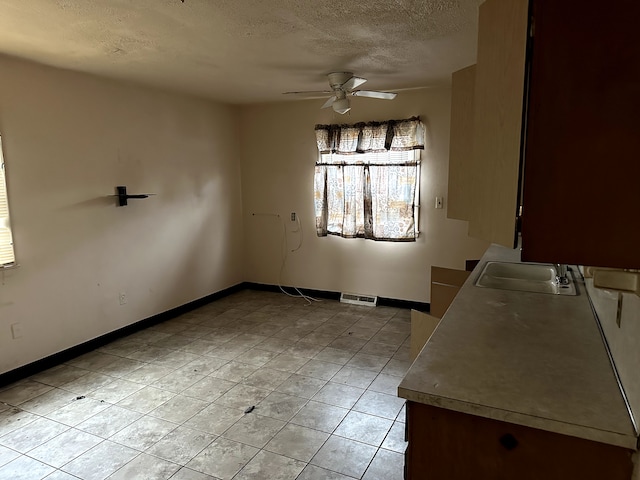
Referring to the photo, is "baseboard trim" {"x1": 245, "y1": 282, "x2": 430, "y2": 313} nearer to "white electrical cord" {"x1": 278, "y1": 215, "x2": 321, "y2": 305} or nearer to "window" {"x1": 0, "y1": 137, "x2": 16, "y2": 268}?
"white electrical cord" {"x1": 278, "y1": 215, "x2": 321, "y2": 305}

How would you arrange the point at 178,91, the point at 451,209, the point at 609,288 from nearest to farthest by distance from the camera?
the point at 609,288 → the point at 451,209 → the point at 178,91

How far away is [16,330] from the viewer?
10.2 ft

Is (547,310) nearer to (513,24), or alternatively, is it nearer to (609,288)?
(609,288)

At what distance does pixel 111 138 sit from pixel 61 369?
2.03 metres

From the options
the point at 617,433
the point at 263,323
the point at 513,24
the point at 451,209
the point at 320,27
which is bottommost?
the point at 263,323

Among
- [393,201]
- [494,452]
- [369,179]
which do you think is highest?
[369,179]

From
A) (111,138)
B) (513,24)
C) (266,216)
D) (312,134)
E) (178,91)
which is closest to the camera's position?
(513,24)

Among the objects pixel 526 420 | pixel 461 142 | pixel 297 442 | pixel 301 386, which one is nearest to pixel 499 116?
pixel 461 142

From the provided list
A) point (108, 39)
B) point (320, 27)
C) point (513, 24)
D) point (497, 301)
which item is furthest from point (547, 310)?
point (108, 39)

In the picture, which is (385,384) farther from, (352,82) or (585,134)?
(585,134)

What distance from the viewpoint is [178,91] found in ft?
13.9

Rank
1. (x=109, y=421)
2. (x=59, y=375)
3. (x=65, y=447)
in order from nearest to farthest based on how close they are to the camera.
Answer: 1. (x=65, y=447)
2. (x=109, y=421)
3. (x=59, y=375)

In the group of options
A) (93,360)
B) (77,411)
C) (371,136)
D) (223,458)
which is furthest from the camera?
(371,136)

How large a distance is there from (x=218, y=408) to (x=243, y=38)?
7.84 ft
